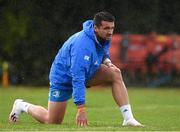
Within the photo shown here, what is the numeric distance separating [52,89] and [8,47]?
8869 millimetres

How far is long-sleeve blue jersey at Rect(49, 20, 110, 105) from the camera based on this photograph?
10531mm

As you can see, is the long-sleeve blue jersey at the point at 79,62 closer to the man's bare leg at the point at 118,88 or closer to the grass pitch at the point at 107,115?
the man's bare leg at the point at 118,88

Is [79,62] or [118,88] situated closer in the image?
[79,62]

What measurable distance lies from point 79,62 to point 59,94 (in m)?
1.25

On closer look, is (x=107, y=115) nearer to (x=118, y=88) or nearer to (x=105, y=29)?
(x=118, y=88)

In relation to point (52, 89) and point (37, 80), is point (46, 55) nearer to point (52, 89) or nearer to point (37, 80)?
point (37, 80)

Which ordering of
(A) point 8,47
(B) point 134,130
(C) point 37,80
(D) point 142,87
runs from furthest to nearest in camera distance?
(D) point 142,87, (C) point 37,80, (A) point 8,47, (B) point 134,130

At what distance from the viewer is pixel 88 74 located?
10977 millimetres

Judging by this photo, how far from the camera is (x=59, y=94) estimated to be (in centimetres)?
1163

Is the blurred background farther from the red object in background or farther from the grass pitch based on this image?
the red object in background

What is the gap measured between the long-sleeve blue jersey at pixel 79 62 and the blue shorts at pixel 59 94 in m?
0.10

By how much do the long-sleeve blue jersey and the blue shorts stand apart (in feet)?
0.33

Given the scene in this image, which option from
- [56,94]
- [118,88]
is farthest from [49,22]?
[118,88]

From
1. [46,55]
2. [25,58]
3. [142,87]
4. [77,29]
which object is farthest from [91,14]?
[142,87]
